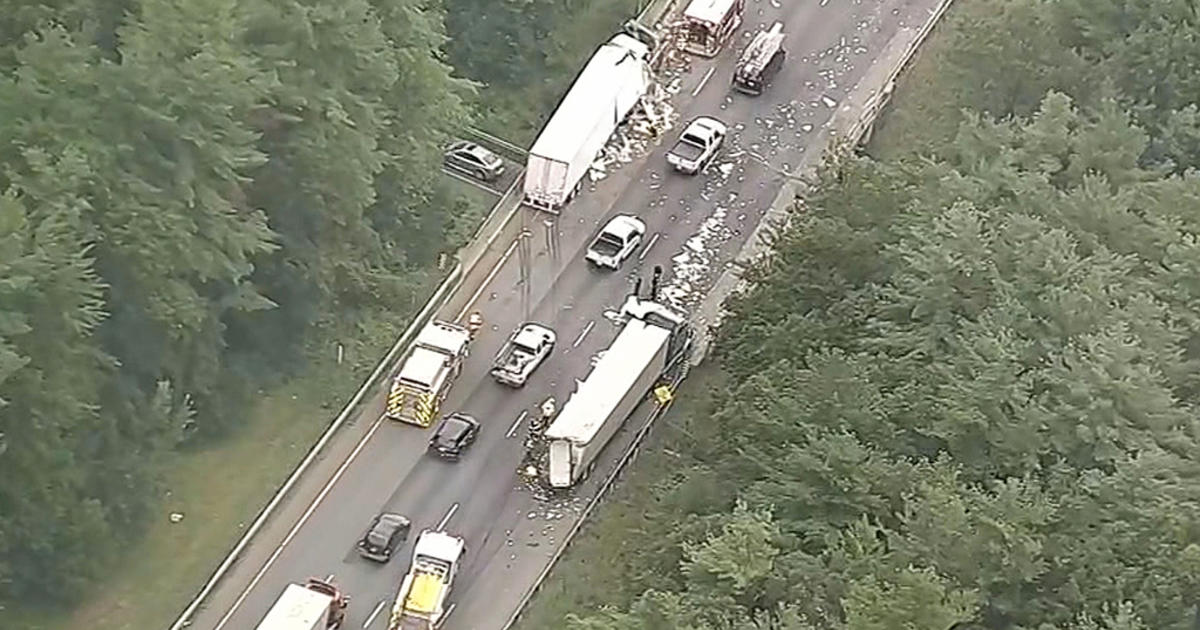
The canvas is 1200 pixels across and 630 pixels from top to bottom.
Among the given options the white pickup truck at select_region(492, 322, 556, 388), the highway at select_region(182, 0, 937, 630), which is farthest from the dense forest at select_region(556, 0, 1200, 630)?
the white pickup truck at select_region(492, 322, 556, 388)

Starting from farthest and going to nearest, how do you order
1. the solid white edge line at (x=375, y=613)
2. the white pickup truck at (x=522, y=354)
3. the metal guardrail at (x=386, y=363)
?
the white pickup truck at (x=522, y=354)
the metal guardrail at (x=386, y=363)
the solid white edge line at (x=375, y=613)

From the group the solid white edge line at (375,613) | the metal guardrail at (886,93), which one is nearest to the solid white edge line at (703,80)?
the metal guardrail at (886,93)

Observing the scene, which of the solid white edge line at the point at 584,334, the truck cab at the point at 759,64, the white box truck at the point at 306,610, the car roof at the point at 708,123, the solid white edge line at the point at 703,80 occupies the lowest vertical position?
the white box truck at the point at 306,610

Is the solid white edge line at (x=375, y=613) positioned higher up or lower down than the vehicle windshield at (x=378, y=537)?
lower down

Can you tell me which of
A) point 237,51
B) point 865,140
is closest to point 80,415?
point 237,51

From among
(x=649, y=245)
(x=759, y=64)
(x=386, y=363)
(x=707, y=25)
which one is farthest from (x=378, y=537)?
(x=707, y=25)

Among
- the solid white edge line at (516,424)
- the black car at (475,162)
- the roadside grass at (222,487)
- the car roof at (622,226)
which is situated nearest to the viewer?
the roadside grass at (222,487)

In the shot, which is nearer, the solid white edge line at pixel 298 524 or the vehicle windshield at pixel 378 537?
the solid white edge line at pixel 298 524

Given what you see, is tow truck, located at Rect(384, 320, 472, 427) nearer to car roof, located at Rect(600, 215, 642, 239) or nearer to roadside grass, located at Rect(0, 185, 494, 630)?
roadside grass, located at Rect(0, 185, 494, 630)

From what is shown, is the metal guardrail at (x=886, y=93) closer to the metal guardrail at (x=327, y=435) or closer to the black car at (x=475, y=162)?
the black car at (x=475, y=162)
